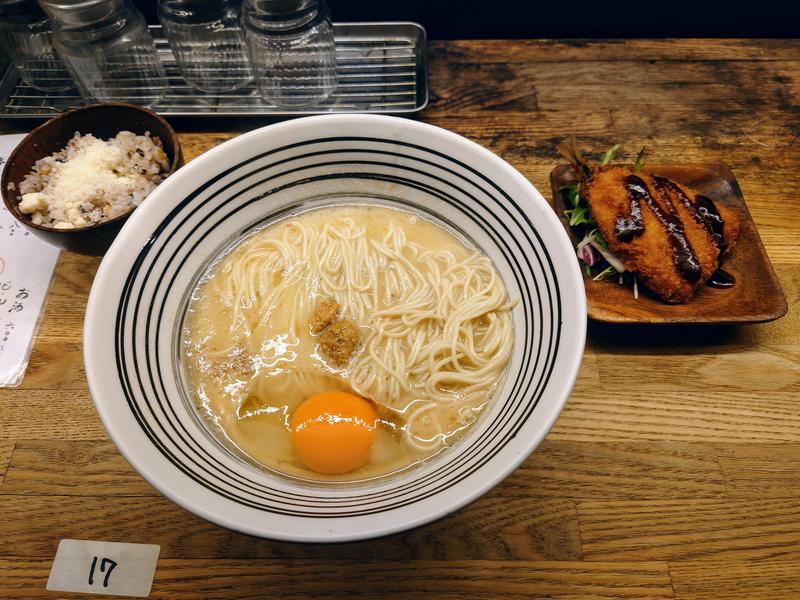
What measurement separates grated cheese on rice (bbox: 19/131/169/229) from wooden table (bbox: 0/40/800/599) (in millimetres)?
231

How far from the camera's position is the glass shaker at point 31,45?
2.53 meters

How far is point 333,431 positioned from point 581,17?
2430mm

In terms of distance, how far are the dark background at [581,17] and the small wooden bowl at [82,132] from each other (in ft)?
3.43

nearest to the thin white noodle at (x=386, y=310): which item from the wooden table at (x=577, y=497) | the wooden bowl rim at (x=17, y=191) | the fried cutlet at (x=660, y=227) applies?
the wooden table at (x=577, y=497)

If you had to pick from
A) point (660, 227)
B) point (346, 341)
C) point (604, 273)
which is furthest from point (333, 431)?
point (660, 227)

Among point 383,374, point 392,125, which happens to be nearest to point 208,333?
point 383,374

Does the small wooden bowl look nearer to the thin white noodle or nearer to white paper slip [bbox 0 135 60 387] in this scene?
white paper slip [bbox 0 135 60 387]

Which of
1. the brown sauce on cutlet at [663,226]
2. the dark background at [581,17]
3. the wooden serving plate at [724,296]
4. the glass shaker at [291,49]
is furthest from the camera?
the dark background at [581,17]

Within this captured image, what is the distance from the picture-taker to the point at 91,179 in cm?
196

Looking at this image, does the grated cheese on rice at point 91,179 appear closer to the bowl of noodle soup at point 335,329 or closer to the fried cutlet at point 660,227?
the bowl of noodle soup at point 335,329

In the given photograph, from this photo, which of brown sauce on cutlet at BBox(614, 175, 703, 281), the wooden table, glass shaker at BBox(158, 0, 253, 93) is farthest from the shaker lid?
brown sauce on cutlet at BBox(614, 175, 703, 281)

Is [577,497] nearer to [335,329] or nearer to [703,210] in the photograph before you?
[335,329]

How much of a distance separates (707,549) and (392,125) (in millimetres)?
1476

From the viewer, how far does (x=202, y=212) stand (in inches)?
62.7
